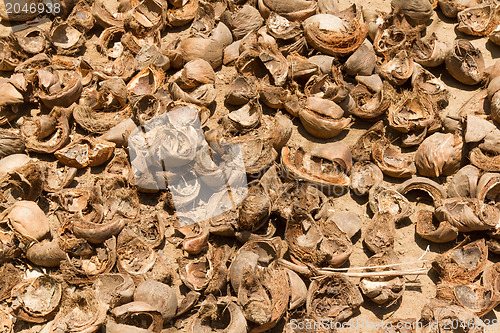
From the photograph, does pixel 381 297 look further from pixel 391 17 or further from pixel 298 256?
pixel 391 17

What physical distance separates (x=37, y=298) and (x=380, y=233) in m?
3.36

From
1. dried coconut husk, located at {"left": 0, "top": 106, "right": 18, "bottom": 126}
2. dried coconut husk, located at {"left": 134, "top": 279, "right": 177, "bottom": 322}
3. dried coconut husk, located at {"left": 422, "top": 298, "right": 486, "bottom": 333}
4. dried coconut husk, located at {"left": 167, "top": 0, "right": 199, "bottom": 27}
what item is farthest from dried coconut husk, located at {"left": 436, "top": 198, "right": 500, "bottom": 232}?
dried coconut husk, located at {"left": 0, "top": 106, "right": 18, "bottom": 126}

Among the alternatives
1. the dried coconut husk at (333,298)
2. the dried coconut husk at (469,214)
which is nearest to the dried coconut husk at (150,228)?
the dried coconut husk at (333,298)

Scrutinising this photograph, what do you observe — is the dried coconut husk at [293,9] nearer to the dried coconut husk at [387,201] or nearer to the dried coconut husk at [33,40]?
the dried coconut husk at [387,201]

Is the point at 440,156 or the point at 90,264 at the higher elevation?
the point at 440,156

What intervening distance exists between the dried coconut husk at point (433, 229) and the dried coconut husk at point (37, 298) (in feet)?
11.8

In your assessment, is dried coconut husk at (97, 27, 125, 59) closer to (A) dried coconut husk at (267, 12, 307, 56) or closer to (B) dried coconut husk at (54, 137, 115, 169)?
(B) dried coconut husk at (54, 137, 115, 169)

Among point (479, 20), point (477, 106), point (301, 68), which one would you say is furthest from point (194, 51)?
point (479, 20)

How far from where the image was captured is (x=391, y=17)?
6859mm

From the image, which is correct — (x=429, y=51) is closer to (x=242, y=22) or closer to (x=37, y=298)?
(x=242, y=22)

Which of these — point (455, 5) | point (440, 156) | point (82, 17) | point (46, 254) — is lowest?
point (46, 254)

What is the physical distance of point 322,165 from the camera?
5.63 metres

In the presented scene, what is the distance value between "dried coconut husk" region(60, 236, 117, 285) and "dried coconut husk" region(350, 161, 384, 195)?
2.60 meters

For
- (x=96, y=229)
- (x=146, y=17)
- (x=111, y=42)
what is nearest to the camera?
(x=96, y=229)
